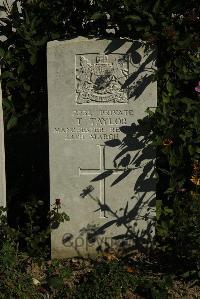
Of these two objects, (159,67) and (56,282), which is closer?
(56,282)

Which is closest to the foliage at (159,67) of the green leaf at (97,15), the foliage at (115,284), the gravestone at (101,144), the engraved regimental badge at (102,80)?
the green leaf at (97,15)

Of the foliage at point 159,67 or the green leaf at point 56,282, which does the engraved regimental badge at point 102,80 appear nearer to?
the foliage at point 159,67

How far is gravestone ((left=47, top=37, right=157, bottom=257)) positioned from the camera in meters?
3.93

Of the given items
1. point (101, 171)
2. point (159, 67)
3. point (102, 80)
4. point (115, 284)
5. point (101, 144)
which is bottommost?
point (115, 284)

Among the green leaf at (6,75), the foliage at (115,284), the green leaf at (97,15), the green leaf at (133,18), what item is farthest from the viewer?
the green leaf at (6,75)

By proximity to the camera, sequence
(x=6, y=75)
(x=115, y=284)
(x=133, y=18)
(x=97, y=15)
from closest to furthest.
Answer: (x=115, y=284)
(x=133, y=18)
(x=97, y=15)
(x=6, y=75)

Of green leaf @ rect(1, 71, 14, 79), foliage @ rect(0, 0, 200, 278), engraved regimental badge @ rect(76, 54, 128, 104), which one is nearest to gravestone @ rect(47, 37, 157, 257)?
engraved regimental badge @ rect(76, 54, 128, 104)

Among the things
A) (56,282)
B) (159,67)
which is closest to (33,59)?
(159,67)

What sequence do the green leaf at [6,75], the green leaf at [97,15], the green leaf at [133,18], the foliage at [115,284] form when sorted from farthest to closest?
the green leaf at [6,75], the green leaf at [97,15], the green leaf at [133,18], the foliage at [115,284]

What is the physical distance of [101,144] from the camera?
409cm

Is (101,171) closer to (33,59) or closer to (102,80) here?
(102,80)

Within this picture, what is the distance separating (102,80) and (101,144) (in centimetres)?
52

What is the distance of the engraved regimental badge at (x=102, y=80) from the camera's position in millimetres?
3936

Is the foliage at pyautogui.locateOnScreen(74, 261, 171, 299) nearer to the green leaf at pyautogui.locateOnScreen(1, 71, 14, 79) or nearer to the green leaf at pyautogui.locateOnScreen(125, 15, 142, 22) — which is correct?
the green leaf at pyautogui.locateOnScreen(1, 71, 14, 79)
